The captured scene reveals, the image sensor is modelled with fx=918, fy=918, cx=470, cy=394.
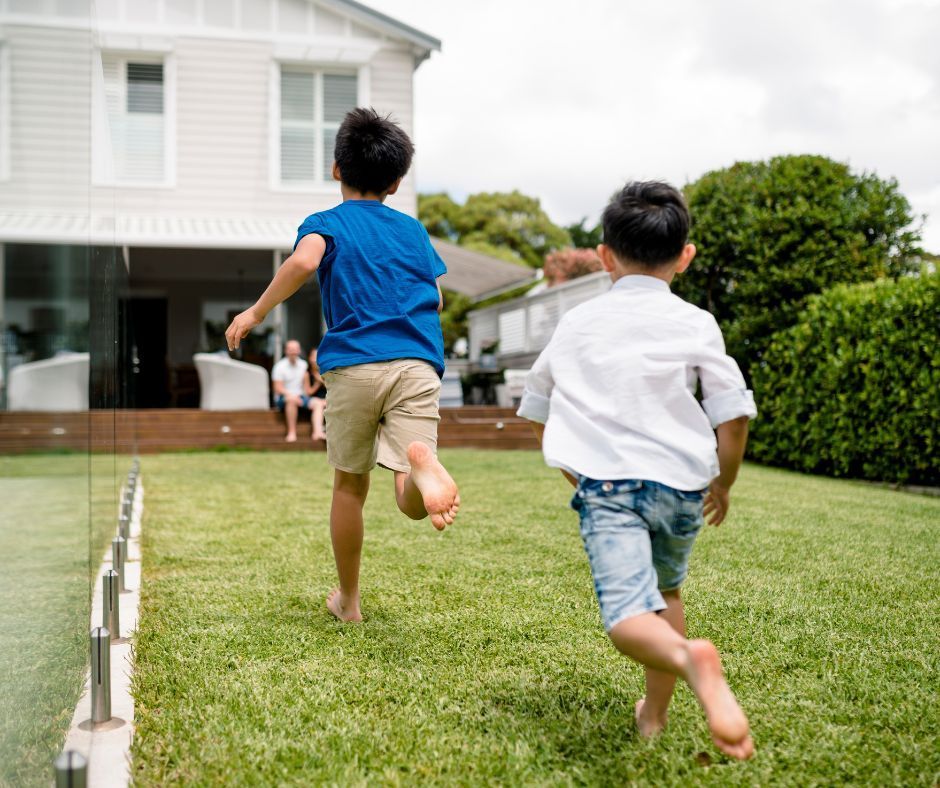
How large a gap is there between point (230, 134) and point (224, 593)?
13.1 m

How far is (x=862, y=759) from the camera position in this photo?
229 cm

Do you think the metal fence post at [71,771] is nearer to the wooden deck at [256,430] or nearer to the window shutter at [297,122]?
the wooden deck at [256,430]

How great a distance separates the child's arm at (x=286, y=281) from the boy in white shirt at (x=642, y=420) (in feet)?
3.60

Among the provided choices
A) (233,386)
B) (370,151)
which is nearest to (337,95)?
(233,386)

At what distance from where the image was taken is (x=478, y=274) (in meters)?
16.7

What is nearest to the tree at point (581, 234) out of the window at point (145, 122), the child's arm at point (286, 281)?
the window at point (145, 122)

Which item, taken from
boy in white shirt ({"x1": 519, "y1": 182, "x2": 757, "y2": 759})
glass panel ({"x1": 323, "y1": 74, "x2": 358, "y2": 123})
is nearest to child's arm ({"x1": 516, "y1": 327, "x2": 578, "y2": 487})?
boy in white shirt ({"x1": 519, "y1": 182, "x2": 757, "y2": 759})

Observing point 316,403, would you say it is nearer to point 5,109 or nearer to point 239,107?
point 239,107

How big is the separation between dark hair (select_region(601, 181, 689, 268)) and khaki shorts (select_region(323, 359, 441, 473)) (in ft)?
3.70

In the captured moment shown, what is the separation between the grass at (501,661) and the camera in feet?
7.46

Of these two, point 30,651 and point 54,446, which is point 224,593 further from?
point 30,651

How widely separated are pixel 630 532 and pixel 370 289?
4.91ft

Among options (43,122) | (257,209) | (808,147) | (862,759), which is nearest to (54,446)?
(43,122)

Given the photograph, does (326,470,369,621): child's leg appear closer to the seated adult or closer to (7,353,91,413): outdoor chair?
(7,353,91,413): outdoor chair
